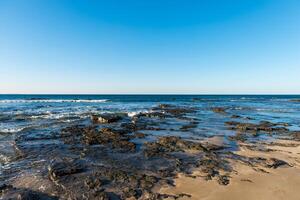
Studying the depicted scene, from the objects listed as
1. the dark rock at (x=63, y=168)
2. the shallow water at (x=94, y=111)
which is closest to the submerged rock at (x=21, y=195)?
the dark rock at (x=63, y=168)

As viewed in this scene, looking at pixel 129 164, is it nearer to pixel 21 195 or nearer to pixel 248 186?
pixel 21 195

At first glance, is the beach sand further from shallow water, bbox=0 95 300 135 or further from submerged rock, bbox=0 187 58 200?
shallow water, bbox=0 95 300 135

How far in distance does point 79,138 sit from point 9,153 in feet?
12.4

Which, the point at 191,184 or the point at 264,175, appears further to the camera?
the point at 264,175

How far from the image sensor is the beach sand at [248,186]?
5532 mm

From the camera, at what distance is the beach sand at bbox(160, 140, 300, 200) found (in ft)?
18.1

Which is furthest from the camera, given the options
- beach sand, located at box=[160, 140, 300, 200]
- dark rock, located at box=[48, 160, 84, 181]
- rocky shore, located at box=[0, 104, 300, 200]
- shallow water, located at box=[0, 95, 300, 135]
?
shallow water, located at box=[0, 95, 300, 135]

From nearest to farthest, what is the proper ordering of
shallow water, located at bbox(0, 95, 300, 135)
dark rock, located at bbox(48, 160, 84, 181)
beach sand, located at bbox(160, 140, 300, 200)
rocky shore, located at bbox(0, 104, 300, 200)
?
beach sand, located at bbox(160, 140, 300, 200), rocky shore, located at bbox(0, 104, 300, 200), dark rock, located at bbox(48, 160, 84, 181), shallow water, located at bbox(0, 95, 300, 135)

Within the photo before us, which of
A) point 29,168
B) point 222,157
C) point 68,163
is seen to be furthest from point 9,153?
point 222,157

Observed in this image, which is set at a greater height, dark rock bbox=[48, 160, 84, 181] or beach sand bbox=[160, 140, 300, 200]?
dark rock bbox=[48, 160, 84, 181]

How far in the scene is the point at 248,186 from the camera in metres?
6.11

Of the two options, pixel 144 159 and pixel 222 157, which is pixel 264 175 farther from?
pixel 144 159

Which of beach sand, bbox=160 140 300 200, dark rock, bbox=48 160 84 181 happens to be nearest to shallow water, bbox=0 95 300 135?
beach sand, bbox=160 140 300 200

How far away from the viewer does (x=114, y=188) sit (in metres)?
6.01
